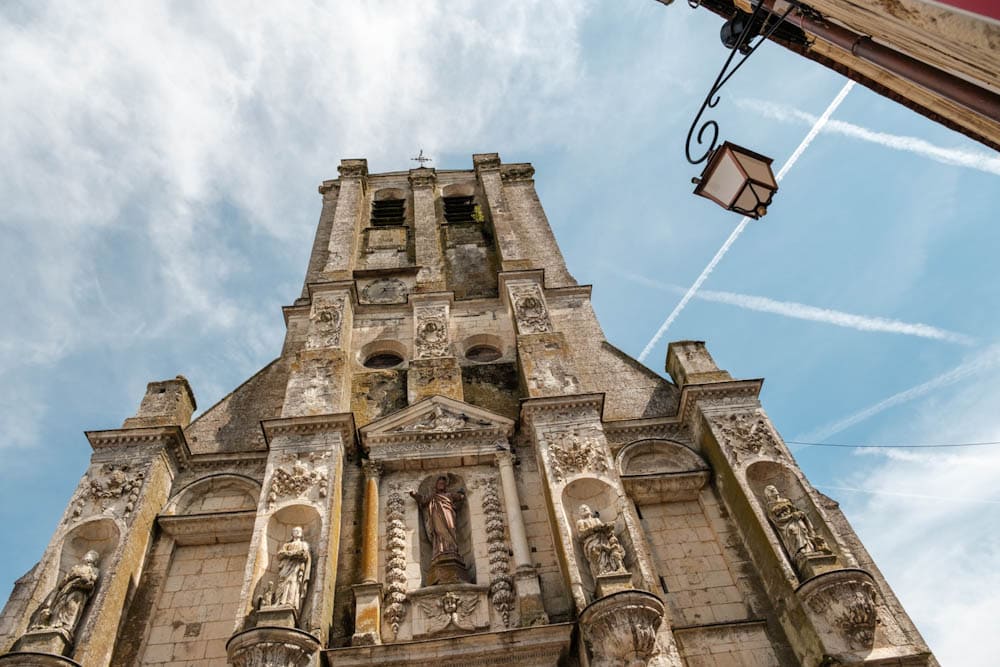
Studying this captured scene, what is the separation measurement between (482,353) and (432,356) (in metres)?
1.55

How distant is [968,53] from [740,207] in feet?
7.67

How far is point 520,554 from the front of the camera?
10.4 metres

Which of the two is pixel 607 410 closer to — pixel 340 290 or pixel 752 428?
pixel 752 428

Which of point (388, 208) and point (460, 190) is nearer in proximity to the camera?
point (388, 208)

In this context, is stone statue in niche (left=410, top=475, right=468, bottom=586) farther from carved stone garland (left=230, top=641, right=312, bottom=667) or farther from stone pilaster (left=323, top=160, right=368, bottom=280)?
stone pilaster (left=323, top=160, right=368, bottom=280)

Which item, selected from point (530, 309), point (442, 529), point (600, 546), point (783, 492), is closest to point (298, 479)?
point (442, 529)

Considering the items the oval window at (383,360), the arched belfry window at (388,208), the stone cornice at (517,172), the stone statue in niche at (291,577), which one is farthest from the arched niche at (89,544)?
the stone cornice at (517,172)

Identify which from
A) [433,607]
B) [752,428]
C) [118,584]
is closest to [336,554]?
Result: [433,607]

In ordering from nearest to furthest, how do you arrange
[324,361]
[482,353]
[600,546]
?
[600,546], [324,361], [482,353]

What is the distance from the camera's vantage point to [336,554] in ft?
34.5

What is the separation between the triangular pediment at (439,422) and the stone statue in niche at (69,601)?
4.30 m

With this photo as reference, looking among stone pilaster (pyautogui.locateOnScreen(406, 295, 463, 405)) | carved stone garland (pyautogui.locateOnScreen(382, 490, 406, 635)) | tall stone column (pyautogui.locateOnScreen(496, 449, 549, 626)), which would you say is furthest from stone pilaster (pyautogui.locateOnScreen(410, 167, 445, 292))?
carved stone garland (pyautogui.locateOnScreen(382, 490, 406, 635))

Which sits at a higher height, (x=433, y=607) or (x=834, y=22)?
(x=834, y=22)

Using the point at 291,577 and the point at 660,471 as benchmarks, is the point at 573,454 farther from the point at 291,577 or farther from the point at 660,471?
the point at 291,577
